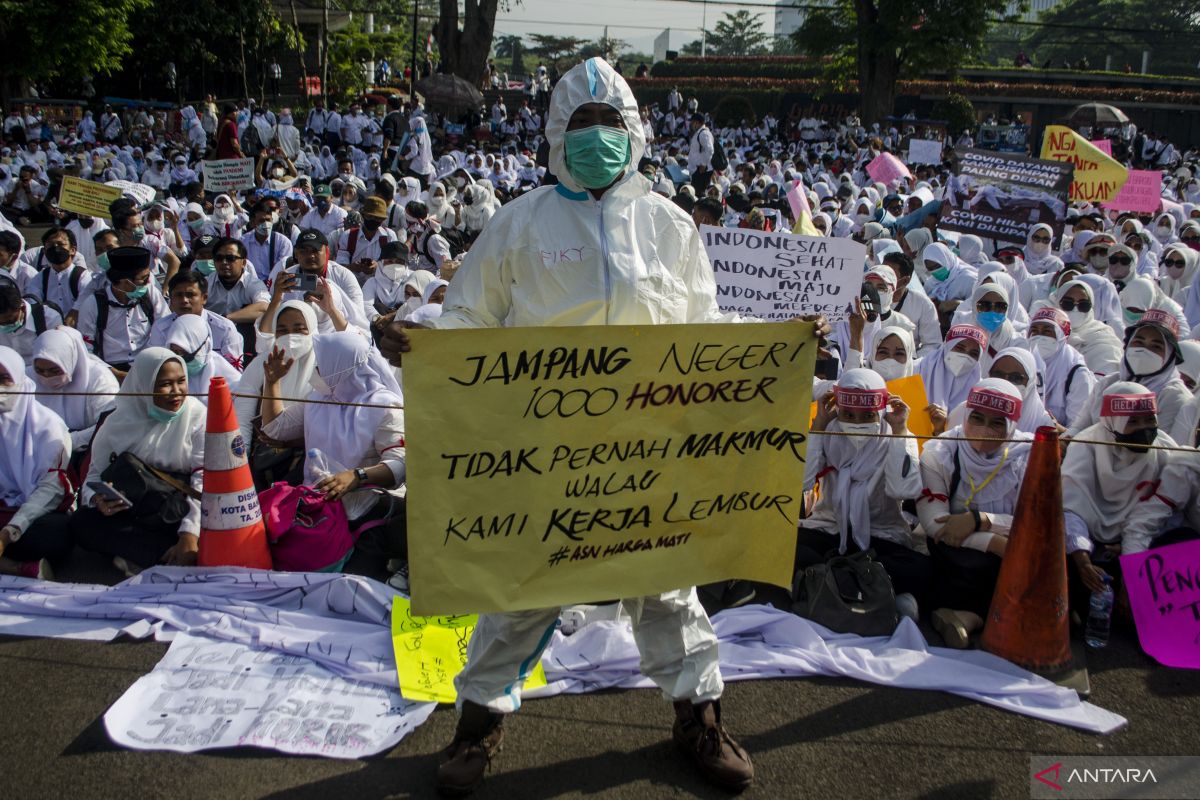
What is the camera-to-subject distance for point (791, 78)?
5028 cm

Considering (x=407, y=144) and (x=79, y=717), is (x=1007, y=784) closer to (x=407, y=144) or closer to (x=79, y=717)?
(x=79, y=717)

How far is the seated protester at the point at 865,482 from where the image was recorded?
4.42m

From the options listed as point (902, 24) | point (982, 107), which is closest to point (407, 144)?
point (902, 24)

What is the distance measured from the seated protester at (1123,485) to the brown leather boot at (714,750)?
2168 mm

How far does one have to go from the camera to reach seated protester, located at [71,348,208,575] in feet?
15.0

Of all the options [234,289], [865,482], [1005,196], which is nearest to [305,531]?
[865,482]

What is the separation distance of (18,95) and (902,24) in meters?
30.2

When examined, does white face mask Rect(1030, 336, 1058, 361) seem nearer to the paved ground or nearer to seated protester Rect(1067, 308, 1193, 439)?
seated protester Rect(1067, 308, 1193, 439)

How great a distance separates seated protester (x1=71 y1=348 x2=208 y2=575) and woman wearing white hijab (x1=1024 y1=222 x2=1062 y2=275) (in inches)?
370

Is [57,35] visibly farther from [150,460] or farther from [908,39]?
[150,460]

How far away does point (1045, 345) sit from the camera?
6.66 metres

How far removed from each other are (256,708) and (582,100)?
234cm

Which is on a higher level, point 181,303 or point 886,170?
point 886,170

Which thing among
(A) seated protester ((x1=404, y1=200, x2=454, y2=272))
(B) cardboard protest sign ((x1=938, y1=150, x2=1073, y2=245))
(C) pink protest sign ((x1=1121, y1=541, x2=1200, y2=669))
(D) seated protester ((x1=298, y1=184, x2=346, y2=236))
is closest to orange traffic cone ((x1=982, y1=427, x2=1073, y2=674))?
(C) pink protest sign ((x1=1121, y1=541, x2=1200, y2=669))
